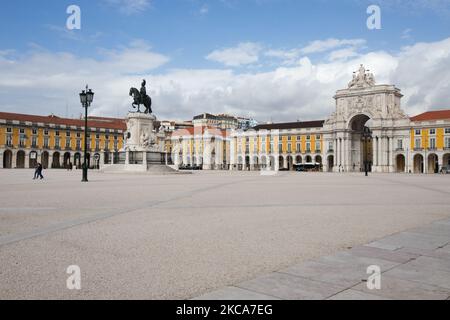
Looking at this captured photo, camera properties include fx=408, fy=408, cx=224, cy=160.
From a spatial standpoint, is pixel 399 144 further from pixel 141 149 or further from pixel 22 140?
pixel 22 140

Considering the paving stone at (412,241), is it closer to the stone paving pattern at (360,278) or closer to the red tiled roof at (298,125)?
the stone paving pattern at (360,278)

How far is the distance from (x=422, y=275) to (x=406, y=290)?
70 cm

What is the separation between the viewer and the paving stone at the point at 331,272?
450 cm

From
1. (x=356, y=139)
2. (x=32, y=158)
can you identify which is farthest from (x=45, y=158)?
(x=356, y=139)

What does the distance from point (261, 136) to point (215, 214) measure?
92.3m

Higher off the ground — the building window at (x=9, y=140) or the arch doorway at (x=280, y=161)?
the building window at (x=9, y=140)

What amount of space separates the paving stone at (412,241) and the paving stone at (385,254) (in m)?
0.30

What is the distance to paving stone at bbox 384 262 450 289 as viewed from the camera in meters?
4.46

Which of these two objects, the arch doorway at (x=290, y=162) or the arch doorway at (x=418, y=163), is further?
the arch doorway at (x=290, y=162)

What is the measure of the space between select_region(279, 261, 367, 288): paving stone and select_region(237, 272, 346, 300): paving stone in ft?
0.52

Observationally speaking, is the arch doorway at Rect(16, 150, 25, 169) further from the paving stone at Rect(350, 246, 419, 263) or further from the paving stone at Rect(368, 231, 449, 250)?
the paving stone at Rect(350, 246, 419, 263)

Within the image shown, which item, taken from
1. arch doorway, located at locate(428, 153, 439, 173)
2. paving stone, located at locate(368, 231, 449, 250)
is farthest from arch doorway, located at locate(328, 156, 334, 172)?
paving stone, located at locate(368, 231, 449, 250)

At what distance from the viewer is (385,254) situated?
583 cm

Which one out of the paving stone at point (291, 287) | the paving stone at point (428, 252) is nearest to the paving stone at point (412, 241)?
the paving stone at point (428, 252)
